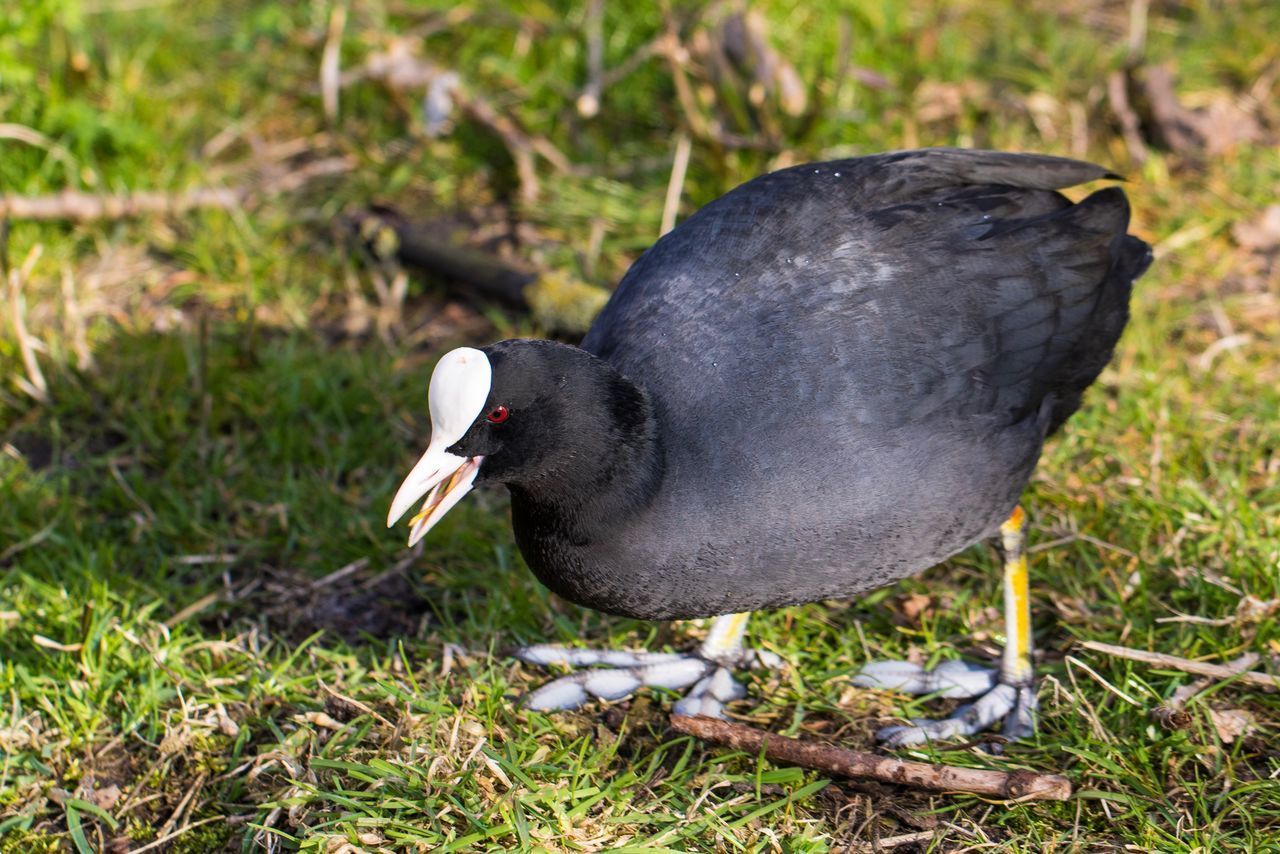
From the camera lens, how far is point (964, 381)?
108 inches

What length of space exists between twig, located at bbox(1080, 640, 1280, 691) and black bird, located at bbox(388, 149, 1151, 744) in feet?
0.69

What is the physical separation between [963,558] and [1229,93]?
2713mm

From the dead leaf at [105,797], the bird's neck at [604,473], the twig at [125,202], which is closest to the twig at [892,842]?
the bird's neck at [604,473]

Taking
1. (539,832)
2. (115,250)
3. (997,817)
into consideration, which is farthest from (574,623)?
(115,250)

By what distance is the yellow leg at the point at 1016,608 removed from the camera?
117 inches

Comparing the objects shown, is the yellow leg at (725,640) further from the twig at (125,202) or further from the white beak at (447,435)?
the twig at (125,202)

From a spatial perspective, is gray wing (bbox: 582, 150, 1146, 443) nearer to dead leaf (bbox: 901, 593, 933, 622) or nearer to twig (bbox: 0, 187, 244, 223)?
dead leaf (bbox: 901, 593, 933, 622)

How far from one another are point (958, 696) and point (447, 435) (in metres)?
1.36

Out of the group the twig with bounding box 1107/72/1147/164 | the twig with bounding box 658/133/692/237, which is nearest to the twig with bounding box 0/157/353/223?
the twig with bounding box 658/133/692/237

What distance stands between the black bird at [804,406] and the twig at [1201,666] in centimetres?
21

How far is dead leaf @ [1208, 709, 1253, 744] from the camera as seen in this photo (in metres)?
2.73

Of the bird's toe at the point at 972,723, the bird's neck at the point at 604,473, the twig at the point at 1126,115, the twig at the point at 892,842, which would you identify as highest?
the bird's neck at the point at 604,473

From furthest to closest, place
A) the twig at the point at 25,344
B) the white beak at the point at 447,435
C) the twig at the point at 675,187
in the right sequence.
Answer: the twig at the point at 675,187 < the twig at the point at 25,344 < the white beak at the point at 447,435

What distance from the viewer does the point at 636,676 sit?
3080 millimetres
